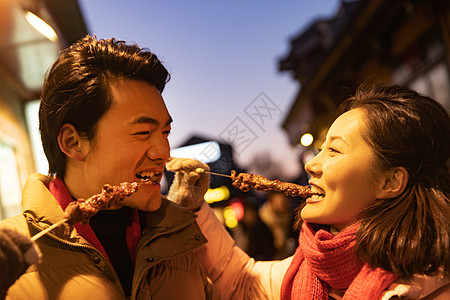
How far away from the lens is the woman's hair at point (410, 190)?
2053mm

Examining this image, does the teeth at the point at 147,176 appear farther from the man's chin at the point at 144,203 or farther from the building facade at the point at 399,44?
the building facade at the point at 399,44

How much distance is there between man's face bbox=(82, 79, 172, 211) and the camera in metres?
2.44

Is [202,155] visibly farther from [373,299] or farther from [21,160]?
[21,160]

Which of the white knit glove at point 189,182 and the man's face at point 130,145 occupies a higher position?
the man's face at point 130,145

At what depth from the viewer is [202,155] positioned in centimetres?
372

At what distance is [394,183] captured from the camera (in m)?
2.30

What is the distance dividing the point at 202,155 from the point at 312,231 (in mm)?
1531

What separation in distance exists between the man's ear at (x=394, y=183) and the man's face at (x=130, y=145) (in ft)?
4.29

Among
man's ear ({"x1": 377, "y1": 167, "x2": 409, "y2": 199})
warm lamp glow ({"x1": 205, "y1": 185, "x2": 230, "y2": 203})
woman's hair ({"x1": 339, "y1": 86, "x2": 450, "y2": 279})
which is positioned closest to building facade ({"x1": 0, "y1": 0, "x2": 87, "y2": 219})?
woman's hair ({"x1": 339, "y1": 86, "x2": 450, "y2": 279})

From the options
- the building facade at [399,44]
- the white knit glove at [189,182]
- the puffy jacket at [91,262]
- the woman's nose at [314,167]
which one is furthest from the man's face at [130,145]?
the building facade at [399,44]

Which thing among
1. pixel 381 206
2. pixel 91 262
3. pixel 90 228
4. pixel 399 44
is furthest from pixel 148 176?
pixel 399 44

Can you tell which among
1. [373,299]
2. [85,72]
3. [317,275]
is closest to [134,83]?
[85,72]

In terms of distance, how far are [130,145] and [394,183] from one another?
5.06ft

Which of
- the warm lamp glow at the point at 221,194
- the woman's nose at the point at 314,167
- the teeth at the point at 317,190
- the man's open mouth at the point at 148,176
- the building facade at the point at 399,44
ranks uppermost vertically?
the man's open mouth at the point at 148,176
